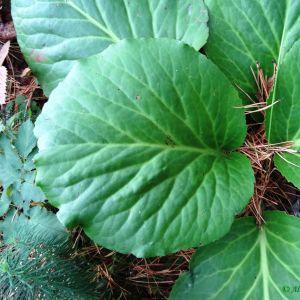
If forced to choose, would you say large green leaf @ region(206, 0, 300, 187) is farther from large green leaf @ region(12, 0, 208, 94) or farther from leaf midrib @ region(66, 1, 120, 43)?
leaf midrib @ region(66, 1, 120, 43)

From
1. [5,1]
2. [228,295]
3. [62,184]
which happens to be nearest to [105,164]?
[62,184]

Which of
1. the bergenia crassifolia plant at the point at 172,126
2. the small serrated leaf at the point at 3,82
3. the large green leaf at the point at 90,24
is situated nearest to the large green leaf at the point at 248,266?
the bergenia crassifolia plant at the point at 172,126

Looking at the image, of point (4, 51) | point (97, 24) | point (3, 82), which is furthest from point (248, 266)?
Answer: point (4, 51)

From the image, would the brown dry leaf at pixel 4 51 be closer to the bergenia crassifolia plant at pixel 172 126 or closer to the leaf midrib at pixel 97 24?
the bergenia crassifolia plant at pixel 172 126

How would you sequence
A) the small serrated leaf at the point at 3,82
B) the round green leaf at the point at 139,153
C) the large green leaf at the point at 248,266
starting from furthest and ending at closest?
the small serrated leaf at the point at 3,82
the large green leaf at the point at 248,266
the round green leaf at the point at 139,153

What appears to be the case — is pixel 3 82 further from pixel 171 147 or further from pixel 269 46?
pixel 269 46

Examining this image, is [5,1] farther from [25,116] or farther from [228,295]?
[228,295]

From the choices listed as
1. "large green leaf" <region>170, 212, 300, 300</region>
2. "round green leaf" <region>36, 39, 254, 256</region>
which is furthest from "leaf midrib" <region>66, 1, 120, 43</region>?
"large green leaf" <region>170, 212, 300, 300</region>
